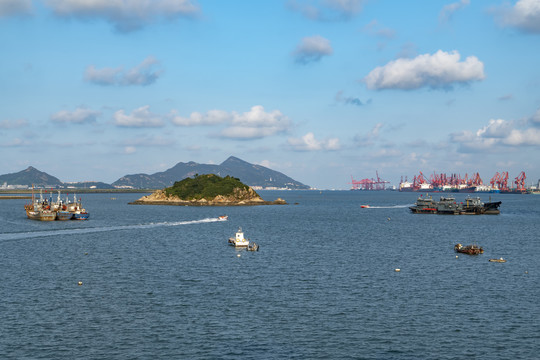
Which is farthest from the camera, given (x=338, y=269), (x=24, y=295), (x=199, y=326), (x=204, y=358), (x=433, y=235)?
(x=433, y=235)

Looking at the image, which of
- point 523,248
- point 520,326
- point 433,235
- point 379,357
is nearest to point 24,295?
point 379,357

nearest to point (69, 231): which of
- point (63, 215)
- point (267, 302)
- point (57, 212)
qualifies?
point (63, 215)

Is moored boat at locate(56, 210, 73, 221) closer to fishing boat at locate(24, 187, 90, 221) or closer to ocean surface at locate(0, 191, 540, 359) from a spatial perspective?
fishing boat at locate(24, 187, 90, 221)

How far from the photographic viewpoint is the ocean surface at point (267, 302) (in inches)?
1725

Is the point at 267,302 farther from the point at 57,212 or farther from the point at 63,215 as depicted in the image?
the point at 57,212

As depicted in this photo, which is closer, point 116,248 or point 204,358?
point 204,358

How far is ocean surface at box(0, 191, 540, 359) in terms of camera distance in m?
43.8

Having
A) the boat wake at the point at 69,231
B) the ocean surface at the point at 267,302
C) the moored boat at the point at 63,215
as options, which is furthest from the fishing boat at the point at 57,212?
the ocean surface at the point at 267,302

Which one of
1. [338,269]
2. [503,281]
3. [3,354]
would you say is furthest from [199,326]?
[503,281]

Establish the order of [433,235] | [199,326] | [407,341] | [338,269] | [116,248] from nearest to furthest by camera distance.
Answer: [407,341], [199,326], [338,269], [116,248], [433,235]

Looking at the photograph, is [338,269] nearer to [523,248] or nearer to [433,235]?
[523,248]

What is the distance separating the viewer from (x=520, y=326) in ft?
164

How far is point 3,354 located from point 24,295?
20.9 m

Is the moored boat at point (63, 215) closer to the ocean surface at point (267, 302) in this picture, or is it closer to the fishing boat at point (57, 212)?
the fishing boat at point (57, 212)
